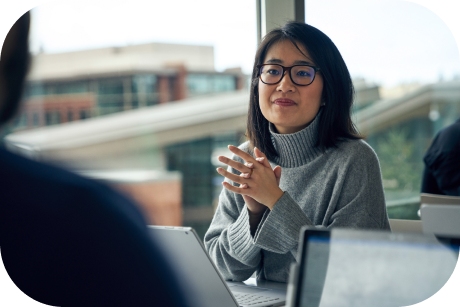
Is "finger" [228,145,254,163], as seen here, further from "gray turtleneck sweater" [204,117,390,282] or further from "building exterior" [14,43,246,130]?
"building exterior" [14,43,246,130]

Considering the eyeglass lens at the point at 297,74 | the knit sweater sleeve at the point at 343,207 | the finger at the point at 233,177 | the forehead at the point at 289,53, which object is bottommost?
the knit sweater sleeve at the point at 343,207

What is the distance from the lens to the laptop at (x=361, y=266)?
539mm

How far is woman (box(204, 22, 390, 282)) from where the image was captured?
1.19m

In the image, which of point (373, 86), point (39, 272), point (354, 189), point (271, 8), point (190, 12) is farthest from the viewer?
point (190, 12)

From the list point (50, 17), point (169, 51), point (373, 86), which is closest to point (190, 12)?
point (169, 51)

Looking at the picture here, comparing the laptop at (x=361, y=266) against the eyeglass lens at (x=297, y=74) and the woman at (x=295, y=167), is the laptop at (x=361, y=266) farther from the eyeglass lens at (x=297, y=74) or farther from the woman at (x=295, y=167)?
the eyeglass lens at (x=297, y=74)

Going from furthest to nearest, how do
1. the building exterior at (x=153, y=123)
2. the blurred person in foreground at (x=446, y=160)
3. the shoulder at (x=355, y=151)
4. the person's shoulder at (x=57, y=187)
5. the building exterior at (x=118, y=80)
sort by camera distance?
the building exterior at (x=118, y=80), the building exterior at (x=153, y=123), the blurred person in foreground at (x=446, y=160), the shoulder at (x=355, y=151), the person's shoulder at (x=57, y=187)

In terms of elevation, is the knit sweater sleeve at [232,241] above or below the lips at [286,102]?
below

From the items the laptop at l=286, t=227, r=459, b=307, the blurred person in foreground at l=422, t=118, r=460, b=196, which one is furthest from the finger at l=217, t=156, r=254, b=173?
the blurred person in foreground at l=422, t=118, r=460, b=196

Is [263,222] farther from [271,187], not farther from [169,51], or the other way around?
[169,51]

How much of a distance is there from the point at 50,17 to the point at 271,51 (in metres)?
4.28

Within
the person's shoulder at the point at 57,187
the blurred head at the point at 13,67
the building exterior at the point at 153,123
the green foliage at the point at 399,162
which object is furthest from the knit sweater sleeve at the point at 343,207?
the building exterior at the point at 153,123

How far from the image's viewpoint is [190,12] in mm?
5648

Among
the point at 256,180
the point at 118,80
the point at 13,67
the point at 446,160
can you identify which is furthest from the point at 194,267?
the point at 118,80
